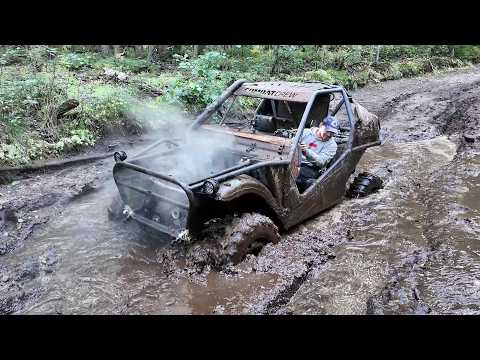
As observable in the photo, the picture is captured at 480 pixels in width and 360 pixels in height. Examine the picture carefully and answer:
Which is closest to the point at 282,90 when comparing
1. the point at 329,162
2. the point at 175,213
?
the point at 329,162

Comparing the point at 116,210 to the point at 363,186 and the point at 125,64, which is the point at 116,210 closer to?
the point at 363,186

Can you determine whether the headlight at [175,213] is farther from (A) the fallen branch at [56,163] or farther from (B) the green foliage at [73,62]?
(B) the green foliage at [73,62]

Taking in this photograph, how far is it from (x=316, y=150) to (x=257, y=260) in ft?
6.46

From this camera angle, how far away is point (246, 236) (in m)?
4.52

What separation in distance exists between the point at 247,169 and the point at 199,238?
3.01 feet

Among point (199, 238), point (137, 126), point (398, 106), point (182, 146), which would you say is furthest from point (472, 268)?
point (398, 106)

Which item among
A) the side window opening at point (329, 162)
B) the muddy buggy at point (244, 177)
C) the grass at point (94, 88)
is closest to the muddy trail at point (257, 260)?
the muddy buggy at point (244, 177)

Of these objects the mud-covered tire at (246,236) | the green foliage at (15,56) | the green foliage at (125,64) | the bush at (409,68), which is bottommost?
the mud-covered tire at (246,236)

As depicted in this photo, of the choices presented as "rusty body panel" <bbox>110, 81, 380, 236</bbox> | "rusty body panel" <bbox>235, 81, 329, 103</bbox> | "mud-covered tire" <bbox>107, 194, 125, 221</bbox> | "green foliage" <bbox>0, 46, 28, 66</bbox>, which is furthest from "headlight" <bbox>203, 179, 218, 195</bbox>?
"green foliage" <bbox>0, 46, 28, 66</bbox>

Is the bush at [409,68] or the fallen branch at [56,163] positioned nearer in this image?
the fallen branch at [56,163]

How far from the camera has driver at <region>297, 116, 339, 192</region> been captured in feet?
19.0

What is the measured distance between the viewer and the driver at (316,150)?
578 cm

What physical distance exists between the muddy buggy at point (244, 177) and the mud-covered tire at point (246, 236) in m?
0.01

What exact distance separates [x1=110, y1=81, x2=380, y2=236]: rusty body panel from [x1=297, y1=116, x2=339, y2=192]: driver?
0.48ft
